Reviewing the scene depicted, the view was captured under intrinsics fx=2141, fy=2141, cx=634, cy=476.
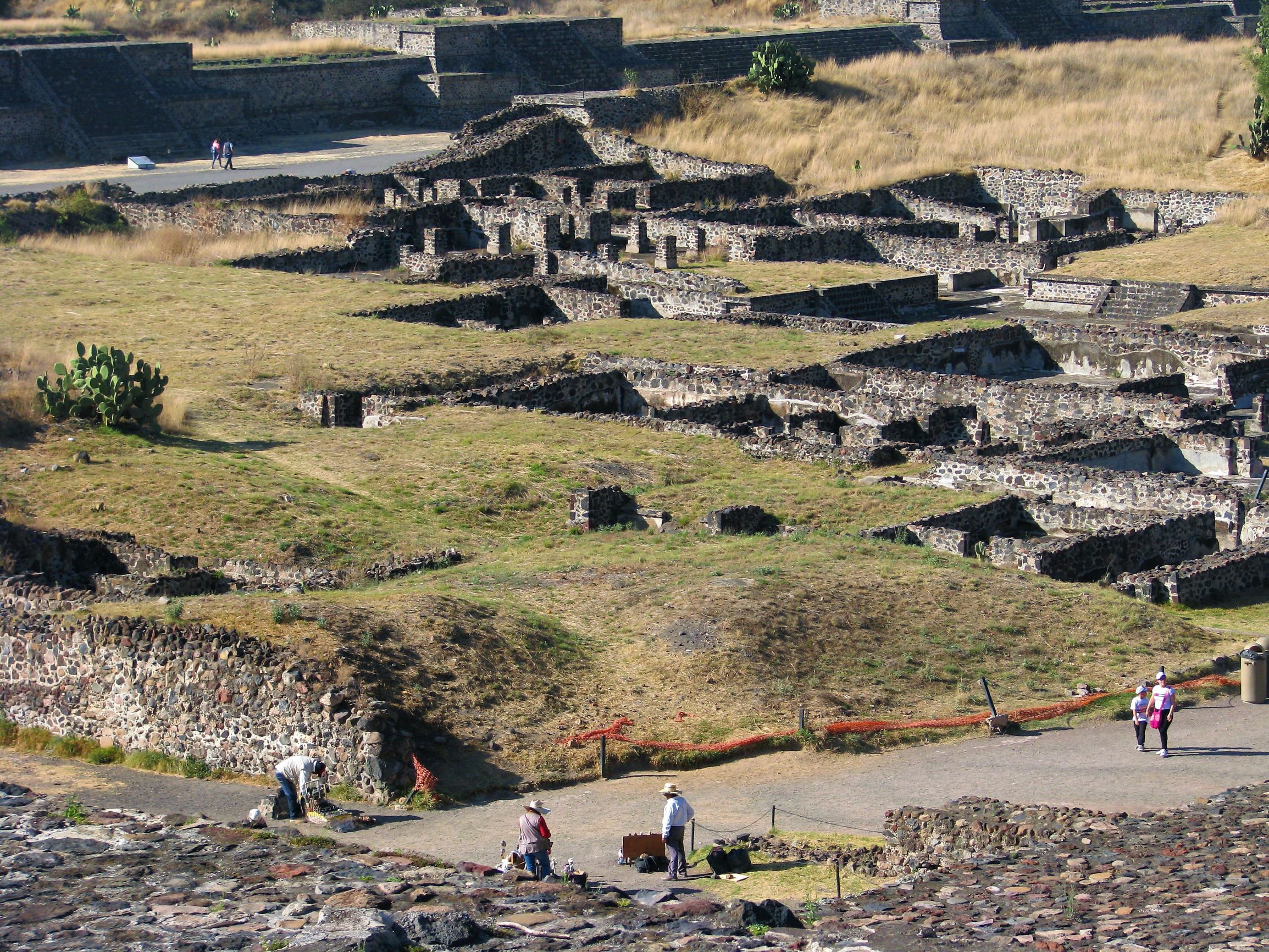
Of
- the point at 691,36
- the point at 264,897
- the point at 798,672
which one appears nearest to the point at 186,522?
the point at 798,672

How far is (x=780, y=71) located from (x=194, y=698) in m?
48.6

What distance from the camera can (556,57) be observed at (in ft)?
235

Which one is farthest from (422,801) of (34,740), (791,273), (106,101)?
(106,101)

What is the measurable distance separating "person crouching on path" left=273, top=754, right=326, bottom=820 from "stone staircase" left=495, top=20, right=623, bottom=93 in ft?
175

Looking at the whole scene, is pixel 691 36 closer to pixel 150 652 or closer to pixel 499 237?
pixel 499 237

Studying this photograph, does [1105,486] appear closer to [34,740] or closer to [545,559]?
[545,559]

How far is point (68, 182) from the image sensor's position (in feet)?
186

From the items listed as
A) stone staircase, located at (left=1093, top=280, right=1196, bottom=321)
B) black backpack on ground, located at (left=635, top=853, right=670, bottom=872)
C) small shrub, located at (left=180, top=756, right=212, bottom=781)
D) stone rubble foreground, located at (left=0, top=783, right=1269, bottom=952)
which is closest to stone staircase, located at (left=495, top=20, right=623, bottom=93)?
stone staircase, located at (left=1093, top=280, right=1196, bottom=321)

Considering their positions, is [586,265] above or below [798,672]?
above

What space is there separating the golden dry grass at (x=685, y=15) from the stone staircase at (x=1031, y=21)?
5316mm

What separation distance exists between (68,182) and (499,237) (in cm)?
1292

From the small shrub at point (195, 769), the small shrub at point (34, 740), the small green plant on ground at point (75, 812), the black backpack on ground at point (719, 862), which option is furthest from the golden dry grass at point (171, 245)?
the black backpack on ground at point (719, 862)

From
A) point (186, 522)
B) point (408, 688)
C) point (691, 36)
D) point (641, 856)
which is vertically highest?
point (691, 36)

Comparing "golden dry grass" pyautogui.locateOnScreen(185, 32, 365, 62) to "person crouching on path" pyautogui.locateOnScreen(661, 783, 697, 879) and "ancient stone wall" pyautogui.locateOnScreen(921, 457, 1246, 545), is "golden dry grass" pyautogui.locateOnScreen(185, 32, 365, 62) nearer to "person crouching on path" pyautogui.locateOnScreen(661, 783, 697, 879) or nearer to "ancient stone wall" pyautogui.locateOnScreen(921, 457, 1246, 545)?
"ancient stone wall" pyautogui.locateOnScreen(921, 457, 1246, 545)
